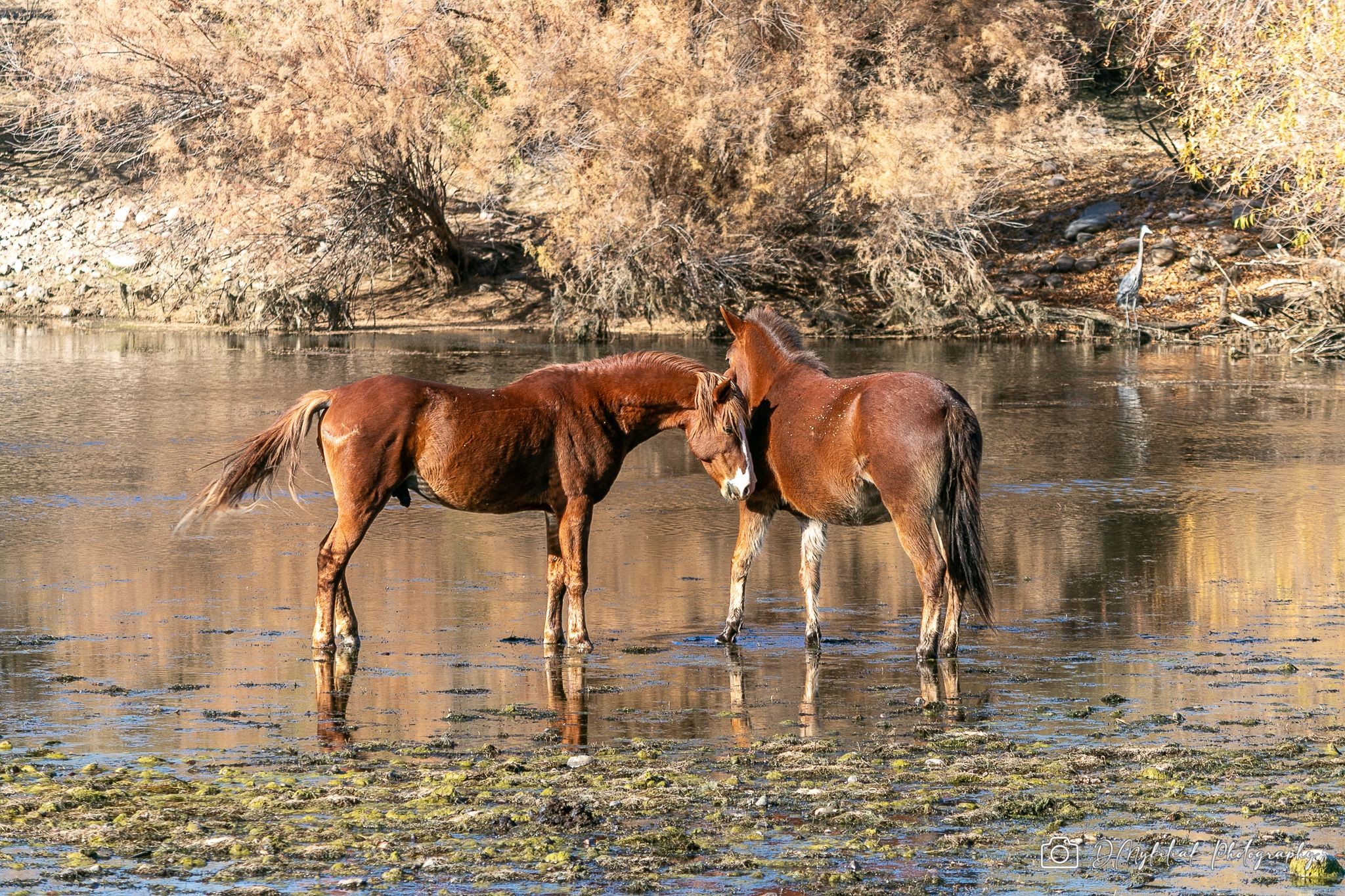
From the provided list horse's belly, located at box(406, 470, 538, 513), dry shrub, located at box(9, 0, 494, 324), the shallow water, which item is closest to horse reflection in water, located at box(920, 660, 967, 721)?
the shallow water

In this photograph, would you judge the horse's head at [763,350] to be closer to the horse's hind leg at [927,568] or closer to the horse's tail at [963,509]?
the horse's tail at [963,509]

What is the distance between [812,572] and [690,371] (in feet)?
4.15

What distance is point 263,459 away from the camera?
8.48 m

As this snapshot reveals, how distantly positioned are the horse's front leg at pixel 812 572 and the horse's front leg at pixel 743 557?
0.23 metres

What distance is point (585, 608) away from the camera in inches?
368

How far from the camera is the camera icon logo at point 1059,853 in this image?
4875 millimetres

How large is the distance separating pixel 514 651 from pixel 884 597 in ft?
8.30

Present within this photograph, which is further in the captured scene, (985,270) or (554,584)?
(985,270)

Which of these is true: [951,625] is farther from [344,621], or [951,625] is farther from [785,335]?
[344,621]

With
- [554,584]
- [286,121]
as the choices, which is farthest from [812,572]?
[286,121]

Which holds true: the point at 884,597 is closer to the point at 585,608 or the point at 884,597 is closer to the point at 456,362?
the point at 585,608

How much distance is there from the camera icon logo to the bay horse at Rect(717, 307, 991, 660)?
294cm

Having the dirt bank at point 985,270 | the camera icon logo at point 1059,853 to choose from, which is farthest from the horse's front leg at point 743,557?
the dirt bank at point 985,270

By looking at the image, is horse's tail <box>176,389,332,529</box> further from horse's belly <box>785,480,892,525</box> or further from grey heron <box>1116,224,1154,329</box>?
grey heron <box>1116,224,1154,329</box>
